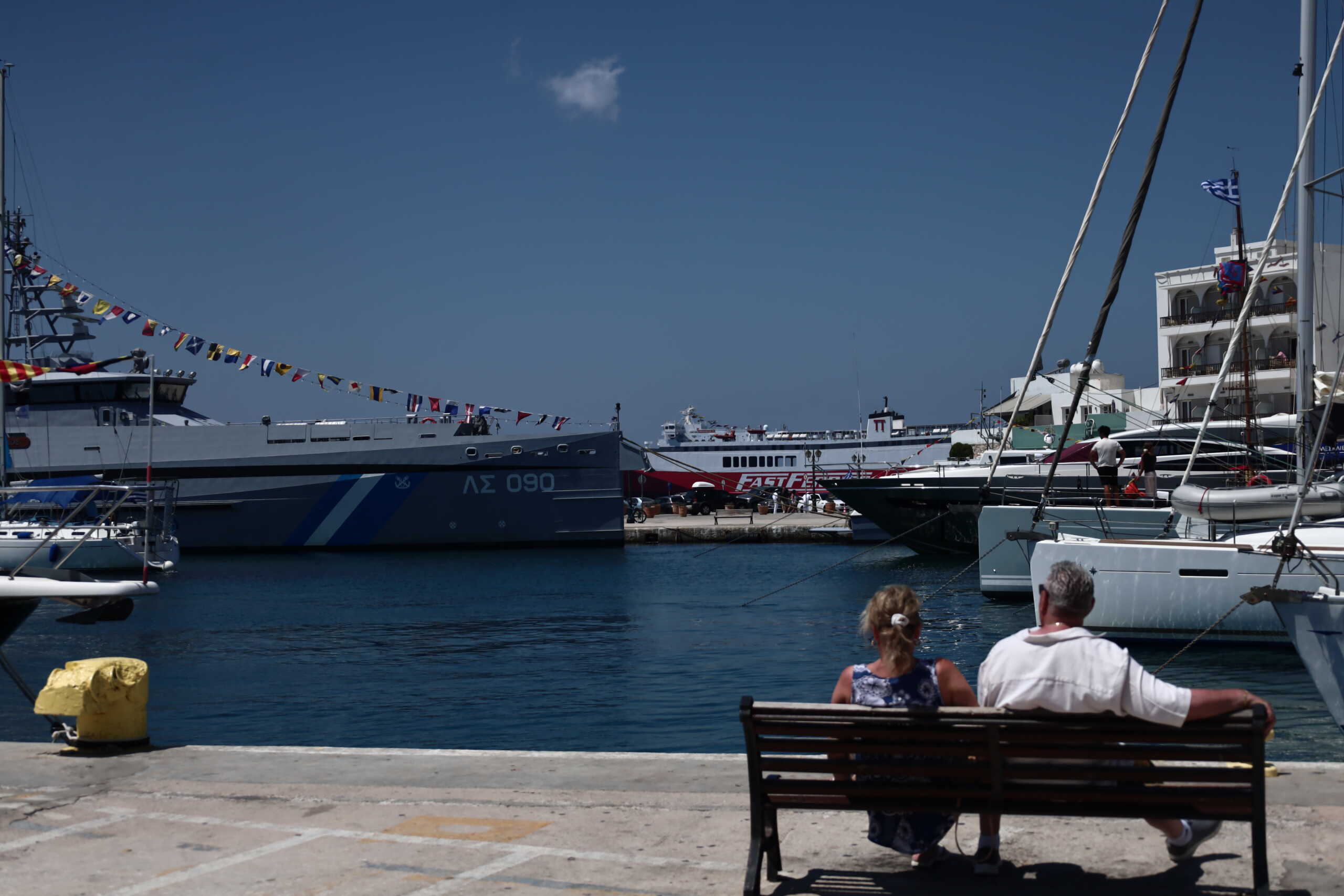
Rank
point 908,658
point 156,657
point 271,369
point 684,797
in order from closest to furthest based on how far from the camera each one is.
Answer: point 908,658
point 684,797
point 156,657
point 271,369

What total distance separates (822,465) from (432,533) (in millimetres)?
51917

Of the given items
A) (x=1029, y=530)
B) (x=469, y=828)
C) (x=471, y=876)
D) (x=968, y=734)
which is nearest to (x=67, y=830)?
(x=469, y=828)

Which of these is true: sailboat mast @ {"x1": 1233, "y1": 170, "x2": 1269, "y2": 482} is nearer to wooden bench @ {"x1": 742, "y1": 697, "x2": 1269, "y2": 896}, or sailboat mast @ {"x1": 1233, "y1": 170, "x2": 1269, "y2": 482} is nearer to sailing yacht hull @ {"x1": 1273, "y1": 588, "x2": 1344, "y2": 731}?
sailing yacht hull @ {"x1": 1273, "y1": 588, "x2": 1344, "y2": 731}

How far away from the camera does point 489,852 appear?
5062 millimetres

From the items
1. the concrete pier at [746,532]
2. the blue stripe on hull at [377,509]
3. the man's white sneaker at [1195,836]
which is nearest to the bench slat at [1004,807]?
the man's white sneaker at [1195,836]

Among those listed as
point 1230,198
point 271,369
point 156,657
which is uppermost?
point 1230,198

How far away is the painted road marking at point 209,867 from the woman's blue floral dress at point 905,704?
2.52 m

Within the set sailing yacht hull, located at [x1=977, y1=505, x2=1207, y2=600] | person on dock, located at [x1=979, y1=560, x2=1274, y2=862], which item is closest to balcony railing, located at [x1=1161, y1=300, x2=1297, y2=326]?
sailing yacht hull, located at [x1=977, y1=505, x2=1207, y2=600]

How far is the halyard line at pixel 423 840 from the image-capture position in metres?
4.86

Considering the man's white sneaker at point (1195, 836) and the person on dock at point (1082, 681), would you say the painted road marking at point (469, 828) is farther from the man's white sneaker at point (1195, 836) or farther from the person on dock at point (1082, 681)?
the man's white sneaker at point (1195, 836)

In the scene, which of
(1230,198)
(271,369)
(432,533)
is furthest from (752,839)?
(432,533)

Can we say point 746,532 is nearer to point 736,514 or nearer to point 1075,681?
Result: point 736,514

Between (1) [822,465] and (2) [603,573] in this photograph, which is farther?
(1) [822,465]

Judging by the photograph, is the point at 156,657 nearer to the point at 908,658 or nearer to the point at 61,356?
the point at 908,658
